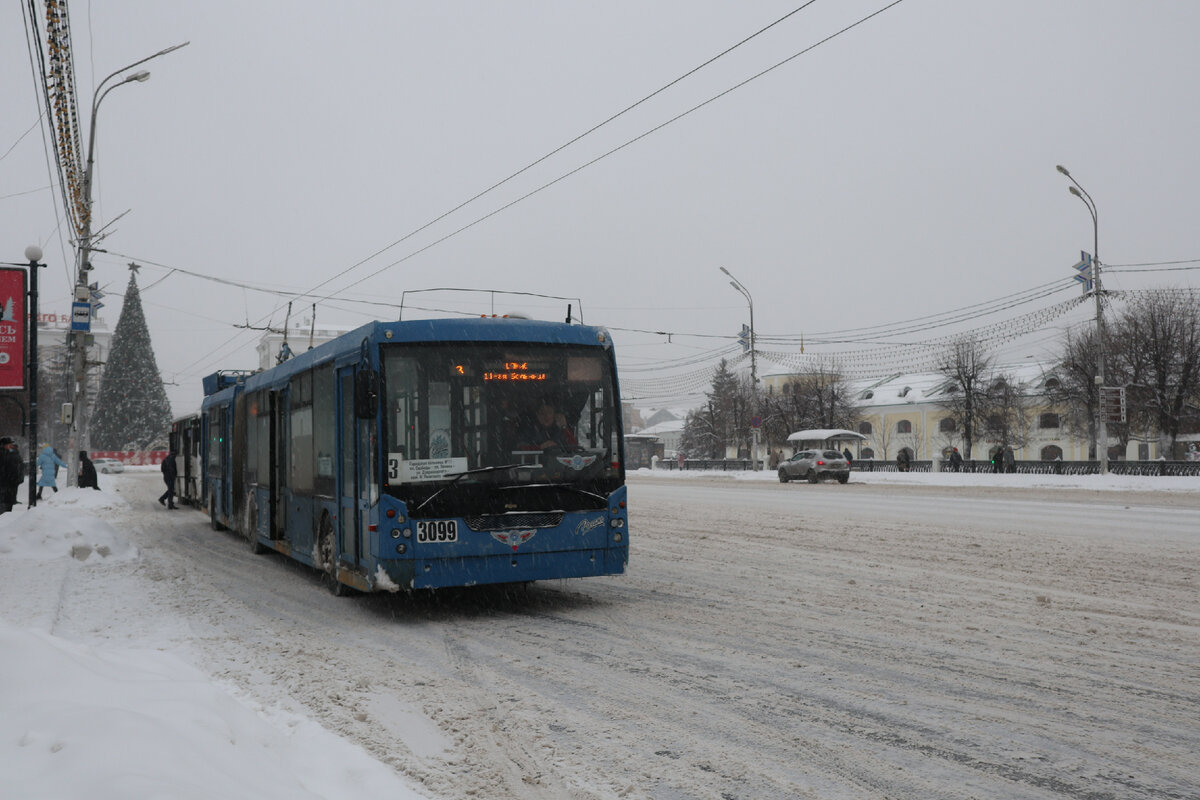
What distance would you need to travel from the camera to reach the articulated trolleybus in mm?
8867

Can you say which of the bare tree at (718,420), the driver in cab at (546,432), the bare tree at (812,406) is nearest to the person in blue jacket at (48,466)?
the driver in cab at (546,432)

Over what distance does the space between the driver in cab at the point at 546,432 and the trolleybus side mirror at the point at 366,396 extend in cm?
140

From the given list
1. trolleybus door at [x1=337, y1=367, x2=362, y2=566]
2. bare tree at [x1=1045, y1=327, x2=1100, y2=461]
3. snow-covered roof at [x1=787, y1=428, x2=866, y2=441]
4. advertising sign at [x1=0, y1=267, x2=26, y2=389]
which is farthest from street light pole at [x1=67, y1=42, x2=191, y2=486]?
bare tree at [x1=1045, y1=327, x2=1100, y2=461]

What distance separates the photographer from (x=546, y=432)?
9.41m

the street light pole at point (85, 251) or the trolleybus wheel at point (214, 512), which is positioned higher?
the street light pole at point (85, 251)

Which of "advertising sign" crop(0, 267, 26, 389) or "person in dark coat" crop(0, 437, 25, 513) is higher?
"advertising sign" crop(0, 267, 26, 389)

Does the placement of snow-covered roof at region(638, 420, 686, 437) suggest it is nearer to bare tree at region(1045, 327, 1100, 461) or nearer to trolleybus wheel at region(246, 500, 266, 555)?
bare tree at region(1045, 327, 1100, 461)

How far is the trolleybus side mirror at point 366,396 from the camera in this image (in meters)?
8.75

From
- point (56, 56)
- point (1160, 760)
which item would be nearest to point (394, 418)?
point (1160, 760)

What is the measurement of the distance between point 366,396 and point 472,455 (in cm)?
109

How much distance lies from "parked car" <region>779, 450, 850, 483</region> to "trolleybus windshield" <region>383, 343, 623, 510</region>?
3493 cm

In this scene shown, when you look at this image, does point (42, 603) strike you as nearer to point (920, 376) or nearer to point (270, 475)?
point (270, 475)

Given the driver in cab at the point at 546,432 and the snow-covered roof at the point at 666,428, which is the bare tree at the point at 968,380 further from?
the snow-covered roof at the point at 666,428

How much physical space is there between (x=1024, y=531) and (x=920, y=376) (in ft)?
267
